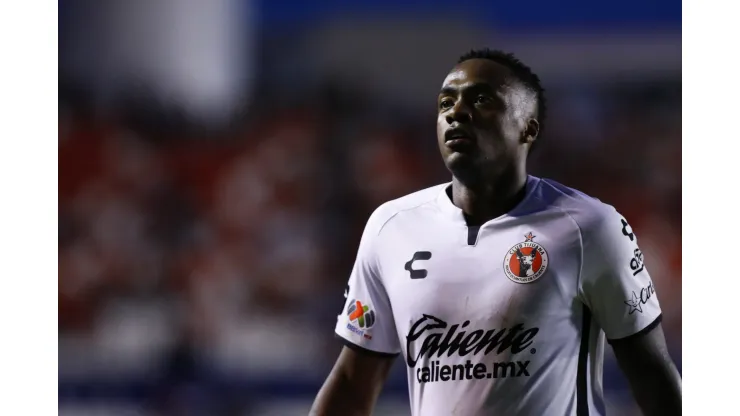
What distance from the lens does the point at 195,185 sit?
175 inches

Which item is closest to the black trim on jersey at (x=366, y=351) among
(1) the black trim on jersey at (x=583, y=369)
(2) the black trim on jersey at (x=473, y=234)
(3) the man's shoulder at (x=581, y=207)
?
(2) the black trim on jersey at (x=473, y=234)

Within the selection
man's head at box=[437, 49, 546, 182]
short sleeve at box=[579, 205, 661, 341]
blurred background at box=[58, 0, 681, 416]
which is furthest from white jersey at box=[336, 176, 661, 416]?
blurred background at box=[58, 0, 681, 416]

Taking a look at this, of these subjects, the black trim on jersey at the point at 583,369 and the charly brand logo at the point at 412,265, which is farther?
the charly brand logo at the point at 412,265

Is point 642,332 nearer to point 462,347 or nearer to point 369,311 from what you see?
point 462,347

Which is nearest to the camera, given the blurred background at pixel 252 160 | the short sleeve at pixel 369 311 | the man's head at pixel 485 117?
the man's head at pixel 485 117

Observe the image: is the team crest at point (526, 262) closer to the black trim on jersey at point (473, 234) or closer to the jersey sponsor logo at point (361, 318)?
the black trim on jersey at point (473, 234)

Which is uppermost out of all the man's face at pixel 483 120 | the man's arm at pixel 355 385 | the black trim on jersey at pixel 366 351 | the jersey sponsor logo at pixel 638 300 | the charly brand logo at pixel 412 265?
the man's face at pixel 483 120

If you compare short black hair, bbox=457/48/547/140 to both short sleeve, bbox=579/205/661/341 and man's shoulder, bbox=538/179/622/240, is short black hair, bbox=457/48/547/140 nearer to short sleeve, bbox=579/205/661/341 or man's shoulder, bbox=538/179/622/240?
man's shoulder, bbox=538/179/622/240

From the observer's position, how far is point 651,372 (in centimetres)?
248

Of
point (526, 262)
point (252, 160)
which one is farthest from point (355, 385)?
point (252, 160)

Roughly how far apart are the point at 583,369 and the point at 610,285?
24 cm

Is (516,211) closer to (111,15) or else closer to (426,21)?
(426,21)

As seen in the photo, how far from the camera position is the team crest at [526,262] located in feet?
8.34
